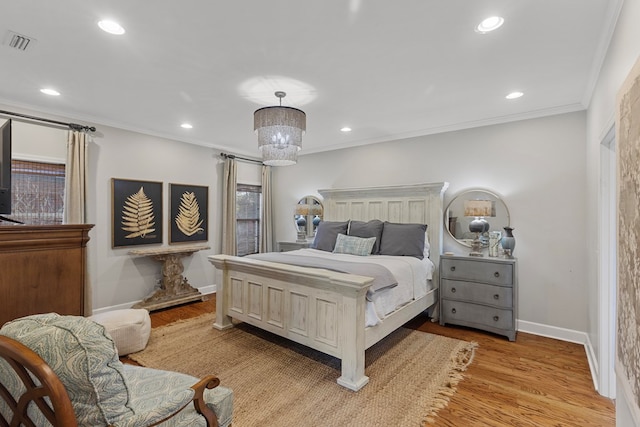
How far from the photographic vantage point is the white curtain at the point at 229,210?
525 centimetres

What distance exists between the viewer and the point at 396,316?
300 centimetres

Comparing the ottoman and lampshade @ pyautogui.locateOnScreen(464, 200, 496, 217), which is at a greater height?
lampshade @ pyautogui.locateOnScreen(464, 200, 496, 217)

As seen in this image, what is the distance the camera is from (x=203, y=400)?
1.44 meters

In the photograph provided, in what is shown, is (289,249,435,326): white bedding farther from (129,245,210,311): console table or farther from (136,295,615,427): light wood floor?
(129,245,210,311): console table

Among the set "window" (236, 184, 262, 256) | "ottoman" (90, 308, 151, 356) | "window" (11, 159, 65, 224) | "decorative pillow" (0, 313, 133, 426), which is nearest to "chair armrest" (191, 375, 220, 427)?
"decorative pillow" (0, 313, 133, 426)

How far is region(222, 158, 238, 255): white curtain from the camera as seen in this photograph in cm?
525

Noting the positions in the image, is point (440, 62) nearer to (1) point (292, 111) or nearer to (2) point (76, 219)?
(1) point (292, 111)

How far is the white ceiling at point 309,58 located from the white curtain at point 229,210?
1.51 metres

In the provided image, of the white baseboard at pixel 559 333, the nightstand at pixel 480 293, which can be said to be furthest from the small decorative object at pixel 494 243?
the white baseboard at pixel 559 333

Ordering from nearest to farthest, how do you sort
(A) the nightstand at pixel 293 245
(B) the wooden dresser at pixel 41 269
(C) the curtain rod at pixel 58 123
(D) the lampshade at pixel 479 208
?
(B) the wooden dresser at pixel 41 269 → (C) the curtain rod at pixel 58 123 → (D) the lampshade at pixel 479 208 → (A) the nightstand at pixel 293 245

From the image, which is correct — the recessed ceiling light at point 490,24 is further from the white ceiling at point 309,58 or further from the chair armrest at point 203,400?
the chair armrest at point 203,400

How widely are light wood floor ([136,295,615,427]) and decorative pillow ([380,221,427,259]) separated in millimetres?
1036

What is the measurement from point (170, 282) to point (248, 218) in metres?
1.86

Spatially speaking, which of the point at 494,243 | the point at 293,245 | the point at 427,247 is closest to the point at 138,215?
the point at 293,245
